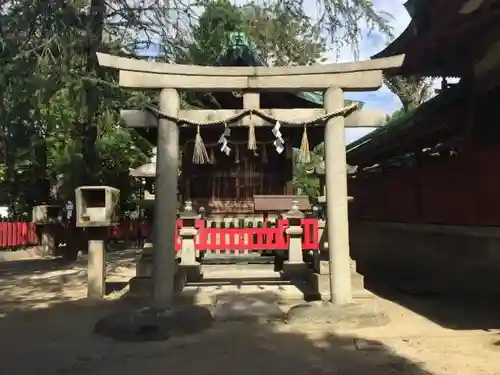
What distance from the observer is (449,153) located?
Answer: 962 centimetres

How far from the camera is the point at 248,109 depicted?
767 centimetres

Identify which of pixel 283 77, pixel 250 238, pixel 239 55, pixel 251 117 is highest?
pixel 239 55

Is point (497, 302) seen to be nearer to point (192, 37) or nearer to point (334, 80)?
point (334, 80)

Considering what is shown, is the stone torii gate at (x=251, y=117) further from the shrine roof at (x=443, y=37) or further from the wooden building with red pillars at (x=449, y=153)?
the wooden building with red pillars at (x=449, y=153)

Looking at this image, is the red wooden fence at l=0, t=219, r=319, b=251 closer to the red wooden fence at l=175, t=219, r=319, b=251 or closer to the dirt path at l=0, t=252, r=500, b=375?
the red wooden fence at l=175, t=219, r=319, b=251

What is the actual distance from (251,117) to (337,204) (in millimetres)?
1747

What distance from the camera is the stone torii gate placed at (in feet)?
23.9

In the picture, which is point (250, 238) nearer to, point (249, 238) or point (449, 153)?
point (249, 238)

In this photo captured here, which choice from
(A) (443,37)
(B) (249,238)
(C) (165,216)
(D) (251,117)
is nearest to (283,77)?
(D) (251,117)

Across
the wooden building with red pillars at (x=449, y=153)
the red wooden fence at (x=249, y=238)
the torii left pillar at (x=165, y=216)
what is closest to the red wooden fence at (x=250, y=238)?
the red wooden fence at (x=249, y=238)

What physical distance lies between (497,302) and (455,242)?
3.75 feet

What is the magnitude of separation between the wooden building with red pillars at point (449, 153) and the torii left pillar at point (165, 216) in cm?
403

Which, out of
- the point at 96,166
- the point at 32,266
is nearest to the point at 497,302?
the point at 96,166

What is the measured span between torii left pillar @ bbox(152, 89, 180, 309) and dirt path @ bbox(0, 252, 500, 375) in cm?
85
